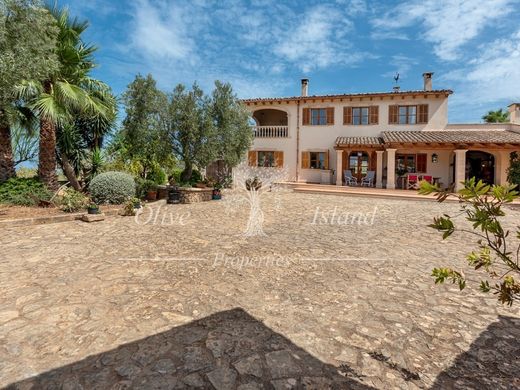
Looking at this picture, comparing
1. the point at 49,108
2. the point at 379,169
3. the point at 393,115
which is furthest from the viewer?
the point at 393,115

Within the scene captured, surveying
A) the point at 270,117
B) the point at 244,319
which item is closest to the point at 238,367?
the point at 244,319

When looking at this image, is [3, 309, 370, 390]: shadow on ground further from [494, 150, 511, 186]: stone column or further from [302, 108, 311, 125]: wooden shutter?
[302, 108, 311, 125]: wooden shutter

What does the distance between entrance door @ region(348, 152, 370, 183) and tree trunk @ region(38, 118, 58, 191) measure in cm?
1835

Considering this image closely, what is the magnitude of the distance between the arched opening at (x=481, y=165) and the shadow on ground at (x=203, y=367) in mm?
23242

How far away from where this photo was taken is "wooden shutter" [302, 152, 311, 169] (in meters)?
22.3

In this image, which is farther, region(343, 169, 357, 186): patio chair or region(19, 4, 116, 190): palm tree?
region(343, 169, 357, 186): patio chair

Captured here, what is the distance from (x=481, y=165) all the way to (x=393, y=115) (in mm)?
7524

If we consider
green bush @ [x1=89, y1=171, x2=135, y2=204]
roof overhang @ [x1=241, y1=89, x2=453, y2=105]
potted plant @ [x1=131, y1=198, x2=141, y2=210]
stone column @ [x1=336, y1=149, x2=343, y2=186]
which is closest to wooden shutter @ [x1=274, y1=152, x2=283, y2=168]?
roof overhang @ [x1=241, y1=89, x2=453, y2=105]

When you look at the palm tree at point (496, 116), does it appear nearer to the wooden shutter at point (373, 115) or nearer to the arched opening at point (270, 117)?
the wooden shutter at point (373, 115)

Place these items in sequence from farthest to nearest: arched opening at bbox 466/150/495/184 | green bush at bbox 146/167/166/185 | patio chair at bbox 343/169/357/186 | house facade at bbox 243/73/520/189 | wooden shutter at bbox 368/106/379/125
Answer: wooden shutter at bbox 368/106/379/125
arched opening at bbox 466/150/495/184
patio chair at bbox 343/169/357/186
house facade at bbox 243/73/520/189
green bush at bbox 146/167/166/185

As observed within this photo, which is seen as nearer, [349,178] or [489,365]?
[489,365]

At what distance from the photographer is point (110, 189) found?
38.9ft

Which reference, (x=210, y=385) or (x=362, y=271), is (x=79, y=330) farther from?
(x=362, y=271)

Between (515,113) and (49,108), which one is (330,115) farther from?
(49,108)
